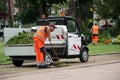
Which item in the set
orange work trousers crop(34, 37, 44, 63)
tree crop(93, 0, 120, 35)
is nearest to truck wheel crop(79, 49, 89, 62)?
orange work trousers crop(34, 37, 44, 63)

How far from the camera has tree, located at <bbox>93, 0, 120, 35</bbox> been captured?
4105 cm

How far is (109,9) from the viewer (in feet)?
137

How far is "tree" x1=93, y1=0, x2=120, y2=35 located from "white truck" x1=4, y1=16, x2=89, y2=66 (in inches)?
805

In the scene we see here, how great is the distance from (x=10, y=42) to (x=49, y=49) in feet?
5.74

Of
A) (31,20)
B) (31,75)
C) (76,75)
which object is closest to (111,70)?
(76,75)

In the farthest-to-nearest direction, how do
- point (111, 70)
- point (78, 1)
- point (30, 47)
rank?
point (78, 1) < point (30, 47) < point (111, 70)

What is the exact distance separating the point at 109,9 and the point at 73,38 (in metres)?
22.0

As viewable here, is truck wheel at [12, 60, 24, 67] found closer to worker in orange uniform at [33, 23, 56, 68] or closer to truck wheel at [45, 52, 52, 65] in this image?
truck wheel at [45, 52, 52, 65]

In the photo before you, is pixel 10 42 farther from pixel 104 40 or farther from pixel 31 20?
pixel 31 20

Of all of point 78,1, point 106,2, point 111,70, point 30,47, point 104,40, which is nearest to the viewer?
point 111,70

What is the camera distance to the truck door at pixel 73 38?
65.4 feet

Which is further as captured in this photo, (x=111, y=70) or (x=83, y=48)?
(x=83, y=48)

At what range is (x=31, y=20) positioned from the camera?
3002 inches

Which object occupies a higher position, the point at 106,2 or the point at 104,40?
the point at 106,2
